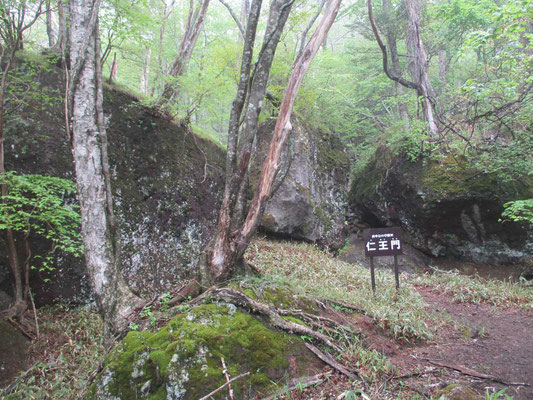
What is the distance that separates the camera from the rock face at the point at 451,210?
9.61 meters

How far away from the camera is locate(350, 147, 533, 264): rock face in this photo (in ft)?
31.5

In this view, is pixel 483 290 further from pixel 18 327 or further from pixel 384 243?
pixel 18 327

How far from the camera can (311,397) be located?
2.84 m

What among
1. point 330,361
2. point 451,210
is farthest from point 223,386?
point 451,210

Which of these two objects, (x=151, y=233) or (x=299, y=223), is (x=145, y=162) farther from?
(x=299, y=223)

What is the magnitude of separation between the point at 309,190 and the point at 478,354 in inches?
265

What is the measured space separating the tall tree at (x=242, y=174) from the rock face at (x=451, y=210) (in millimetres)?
7190

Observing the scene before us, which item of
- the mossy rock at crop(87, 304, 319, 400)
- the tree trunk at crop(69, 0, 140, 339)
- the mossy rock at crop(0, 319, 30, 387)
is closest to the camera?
the mossy rock at crop(87, 304, 319, 400)

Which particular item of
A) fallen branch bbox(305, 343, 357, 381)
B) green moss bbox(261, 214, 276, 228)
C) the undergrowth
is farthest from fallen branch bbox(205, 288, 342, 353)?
green moss bbox(261, 214, 276, 228)

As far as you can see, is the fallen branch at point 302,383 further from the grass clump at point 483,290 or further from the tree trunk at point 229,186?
the grass clump at point 483,290

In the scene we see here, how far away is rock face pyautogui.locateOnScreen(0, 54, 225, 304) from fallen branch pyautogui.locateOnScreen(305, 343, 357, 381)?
3923mm

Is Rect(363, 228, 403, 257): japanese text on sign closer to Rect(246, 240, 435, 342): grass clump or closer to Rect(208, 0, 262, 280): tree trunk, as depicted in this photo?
Rect(246, 240, 435, 342): grass clump

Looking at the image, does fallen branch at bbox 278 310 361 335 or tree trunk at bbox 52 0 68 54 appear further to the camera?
→ tree trunk at bbox 52 0 68 54

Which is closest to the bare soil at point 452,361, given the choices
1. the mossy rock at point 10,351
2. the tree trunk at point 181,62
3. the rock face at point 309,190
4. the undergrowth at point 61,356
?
the undergrowth at point 61,356
